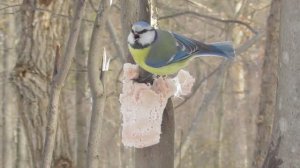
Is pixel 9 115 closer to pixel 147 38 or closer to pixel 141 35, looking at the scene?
pixel 147 38

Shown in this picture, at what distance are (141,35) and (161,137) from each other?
0.39 metres

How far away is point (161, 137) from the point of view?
8.36ft

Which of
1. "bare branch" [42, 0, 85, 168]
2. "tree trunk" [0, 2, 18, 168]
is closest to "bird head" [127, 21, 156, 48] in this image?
"bare branch" [42, 0, 85, 168]

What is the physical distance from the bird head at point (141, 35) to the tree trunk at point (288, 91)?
0.49 meters

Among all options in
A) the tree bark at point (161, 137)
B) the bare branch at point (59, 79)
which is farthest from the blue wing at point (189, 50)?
the bare branch at point (59, 79)

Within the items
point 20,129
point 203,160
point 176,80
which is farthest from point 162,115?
point 203,160

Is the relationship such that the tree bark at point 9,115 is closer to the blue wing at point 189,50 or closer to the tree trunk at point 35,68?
the tree trunk at point 35,68

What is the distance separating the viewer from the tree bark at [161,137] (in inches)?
98.0

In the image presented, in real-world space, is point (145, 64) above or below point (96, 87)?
above

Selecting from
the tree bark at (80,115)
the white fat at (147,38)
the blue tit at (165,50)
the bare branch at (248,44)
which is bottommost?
the tree bark at (80,115)

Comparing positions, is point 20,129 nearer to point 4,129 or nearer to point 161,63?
point 4,129

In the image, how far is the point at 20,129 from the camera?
174 inches

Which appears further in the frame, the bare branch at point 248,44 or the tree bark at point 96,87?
the bare branch at point 248,44

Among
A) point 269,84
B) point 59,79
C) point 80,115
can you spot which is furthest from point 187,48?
point 80,115
